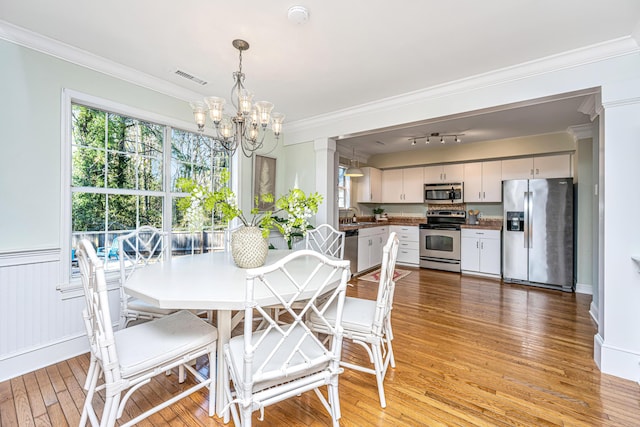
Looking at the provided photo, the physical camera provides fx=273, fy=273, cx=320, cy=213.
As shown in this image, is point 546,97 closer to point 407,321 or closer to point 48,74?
point 407,321

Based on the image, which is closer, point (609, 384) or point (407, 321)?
point (609, 384)

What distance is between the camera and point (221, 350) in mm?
1626

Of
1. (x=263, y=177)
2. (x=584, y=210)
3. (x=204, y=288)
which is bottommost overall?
(x=204, y=288)

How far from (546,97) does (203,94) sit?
3467 millimetres

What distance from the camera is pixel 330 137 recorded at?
12.6 ft

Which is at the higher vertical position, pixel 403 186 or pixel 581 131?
pixel 581 131

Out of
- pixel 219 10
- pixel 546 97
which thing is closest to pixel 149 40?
pixel 219 10

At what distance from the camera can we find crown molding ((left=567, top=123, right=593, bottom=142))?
3947mm

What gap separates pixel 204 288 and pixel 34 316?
1756mm

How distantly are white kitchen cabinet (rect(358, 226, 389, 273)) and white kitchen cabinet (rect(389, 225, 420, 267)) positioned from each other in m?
0.40

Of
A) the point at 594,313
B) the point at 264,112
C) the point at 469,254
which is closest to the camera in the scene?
the point at 264,112

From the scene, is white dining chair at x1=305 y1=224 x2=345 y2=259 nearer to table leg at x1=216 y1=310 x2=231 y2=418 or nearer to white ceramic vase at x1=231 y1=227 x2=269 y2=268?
white ceramic vase at x1=231 y1=227 x2=269 y2=268

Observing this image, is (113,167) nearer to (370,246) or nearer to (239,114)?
(239,114)

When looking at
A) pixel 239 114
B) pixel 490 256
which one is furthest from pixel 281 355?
pixel 490 256
